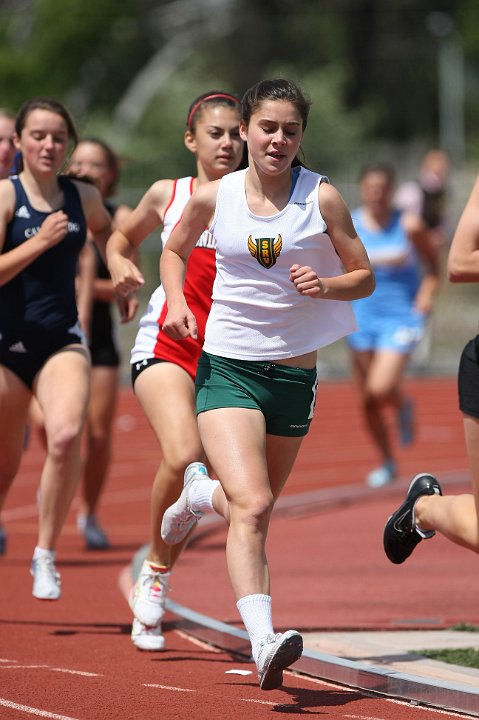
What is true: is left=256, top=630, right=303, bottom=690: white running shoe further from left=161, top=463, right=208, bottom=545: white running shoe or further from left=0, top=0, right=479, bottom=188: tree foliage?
left=0, top=0, right=479, bottom=188: tree foliage

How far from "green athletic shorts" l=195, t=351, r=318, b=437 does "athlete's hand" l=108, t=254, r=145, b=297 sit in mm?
829

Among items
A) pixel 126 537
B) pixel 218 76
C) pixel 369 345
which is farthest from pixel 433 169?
pixel 218 76

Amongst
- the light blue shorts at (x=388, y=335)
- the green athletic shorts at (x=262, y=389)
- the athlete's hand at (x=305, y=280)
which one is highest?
the light blue shorts at (x=388, y=335)

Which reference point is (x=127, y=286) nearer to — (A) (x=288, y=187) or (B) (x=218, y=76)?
(A) (x=288, y=187)

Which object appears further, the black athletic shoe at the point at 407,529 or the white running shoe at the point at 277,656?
the black athletic shoe at the point at 407,529

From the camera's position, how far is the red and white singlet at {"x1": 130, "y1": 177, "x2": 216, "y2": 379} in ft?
22.8

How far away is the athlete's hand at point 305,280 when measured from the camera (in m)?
5.62

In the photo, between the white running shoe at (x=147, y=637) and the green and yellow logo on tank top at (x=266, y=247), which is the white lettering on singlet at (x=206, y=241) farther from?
the white running shoe at (x=147, y=637)

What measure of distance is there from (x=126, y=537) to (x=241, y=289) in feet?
17.6

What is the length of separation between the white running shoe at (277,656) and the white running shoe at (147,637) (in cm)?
156

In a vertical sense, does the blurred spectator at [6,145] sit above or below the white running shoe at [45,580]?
above

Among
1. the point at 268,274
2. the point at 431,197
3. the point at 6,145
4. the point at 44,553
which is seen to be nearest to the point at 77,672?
the point at 44,553

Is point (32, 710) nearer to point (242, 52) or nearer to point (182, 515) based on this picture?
point (182, 515)

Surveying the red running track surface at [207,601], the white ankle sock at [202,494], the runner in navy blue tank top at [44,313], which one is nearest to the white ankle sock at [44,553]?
the runner in navy blue tank top at [44,313]
